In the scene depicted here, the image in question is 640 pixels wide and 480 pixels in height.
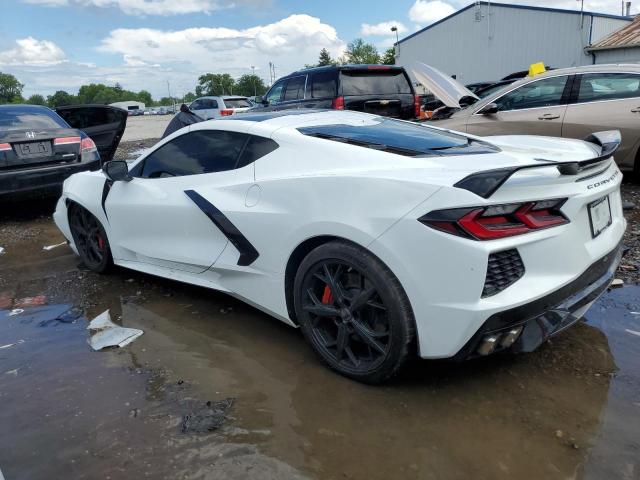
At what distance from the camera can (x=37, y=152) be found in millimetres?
6840

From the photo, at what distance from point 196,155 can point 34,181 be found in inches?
164

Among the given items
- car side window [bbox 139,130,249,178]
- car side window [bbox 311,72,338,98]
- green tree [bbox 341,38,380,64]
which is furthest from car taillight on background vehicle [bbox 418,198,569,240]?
green tree [bbox 341,38,380,64]

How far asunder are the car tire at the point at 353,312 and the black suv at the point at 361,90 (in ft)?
19.9

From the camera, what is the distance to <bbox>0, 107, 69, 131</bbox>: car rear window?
6.87 meters

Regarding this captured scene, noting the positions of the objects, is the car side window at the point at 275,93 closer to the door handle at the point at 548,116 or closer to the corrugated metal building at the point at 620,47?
the door handle at the point at 548,116

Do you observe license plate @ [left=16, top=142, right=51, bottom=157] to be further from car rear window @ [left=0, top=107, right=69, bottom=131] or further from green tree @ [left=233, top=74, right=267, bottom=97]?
green tree @ [left=233, top=74, right=267, bottom=97]

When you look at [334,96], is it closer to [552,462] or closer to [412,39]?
[552,462]

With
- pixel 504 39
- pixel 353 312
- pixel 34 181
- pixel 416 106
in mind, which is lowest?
pixel 353 312

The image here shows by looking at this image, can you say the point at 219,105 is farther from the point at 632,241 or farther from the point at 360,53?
the point at 360,53

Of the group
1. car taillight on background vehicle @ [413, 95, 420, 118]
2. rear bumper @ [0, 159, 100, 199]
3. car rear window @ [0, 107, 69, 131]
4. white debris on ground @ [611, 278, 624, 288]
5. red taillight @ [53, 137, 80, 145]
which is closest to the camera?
white debris on ground @ [611, 278, 624, 288]

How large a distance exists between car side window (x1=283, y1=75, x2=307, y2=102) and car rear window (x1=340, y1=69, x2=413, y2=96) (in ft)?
3.22

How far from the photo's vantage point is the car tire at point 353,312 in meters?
2.46

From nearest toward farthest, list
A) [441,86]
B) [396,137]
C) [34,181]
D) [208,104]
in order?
1. [396,137]
2. [441,86]
3. [34,181]
4. [208,104]

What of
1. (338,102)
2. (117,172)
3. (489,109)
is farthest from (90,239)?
(489,109)
